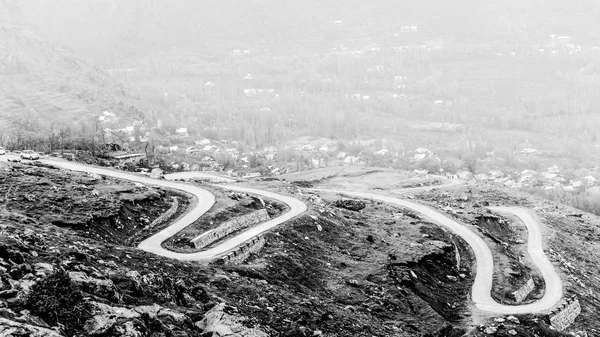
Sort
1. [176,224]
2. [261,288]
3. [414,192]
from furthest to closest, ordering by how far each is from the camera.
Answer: [414,192] < [176,224] < [261,288]

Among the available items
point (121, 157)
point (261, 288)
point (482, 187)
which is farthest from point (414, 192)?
point (261, 288)

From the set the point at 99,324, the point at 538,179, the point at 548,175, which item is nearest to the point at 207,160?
the point at 538,179

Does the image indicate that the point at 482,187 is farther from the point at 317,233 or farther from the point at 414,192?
the point at 317,233

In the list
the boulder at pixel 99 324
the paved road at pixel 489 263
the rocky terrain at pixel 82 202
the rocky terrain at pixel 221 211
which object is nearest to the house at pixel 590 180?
the paved road at pixel 489 263

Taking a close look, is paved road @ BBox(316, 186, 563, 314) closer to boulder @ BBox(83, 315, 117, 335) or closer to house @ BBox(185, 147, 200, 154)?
boulder @ BBox(83, 315, 117, 335)

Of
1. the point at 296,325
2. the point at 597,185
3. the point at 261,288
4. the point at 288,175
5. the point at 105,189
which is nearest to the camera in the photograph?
the point at 296,325

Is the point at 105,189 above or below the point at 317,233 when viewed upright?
Result: above
